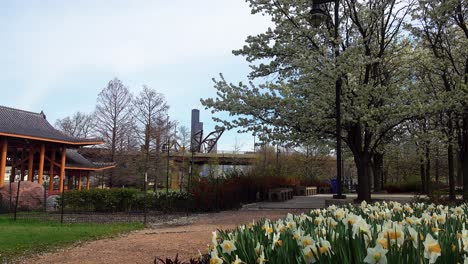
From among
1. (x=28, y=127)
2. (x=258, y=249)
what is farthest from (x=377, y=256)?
(x=28, y=127)

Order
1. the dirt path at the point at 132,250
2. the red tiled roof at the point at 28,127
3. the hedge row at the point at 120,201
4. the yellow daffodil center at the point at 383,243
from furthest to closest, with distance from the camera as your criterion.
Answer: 1. the red tiled roof at the point at 28,127
2. the hedge row at the point at 120,201
3. the dirt path at the point at 132,250
4. the yellow daffodil center at the point at 383,243

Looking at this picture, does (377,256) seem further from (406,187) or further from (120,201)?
(406,187)

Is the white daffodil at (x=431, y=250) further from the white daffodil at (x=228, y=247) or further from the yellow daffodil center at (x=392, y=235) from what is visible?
the white daffodil at (x=228, y=247)

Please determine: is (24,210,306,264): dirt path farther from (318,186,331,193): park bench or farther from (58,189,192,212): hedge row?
(318,186,331,193): park bench

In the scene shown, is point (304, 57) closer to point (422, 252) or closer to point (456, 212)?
point (456, 212)

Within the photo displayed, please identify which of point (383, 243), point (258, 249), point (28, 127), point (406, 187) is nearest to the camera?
point (383, 243)

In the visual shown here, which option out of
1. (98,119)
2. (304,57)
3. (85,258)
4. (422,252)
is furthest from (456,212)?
(98,119)

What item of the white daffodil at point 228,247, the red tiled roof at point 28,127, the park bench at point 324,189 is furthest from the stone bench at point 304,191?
the white daffodil at point 228,247

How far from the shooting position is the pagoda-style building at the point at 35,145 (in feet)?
89.5

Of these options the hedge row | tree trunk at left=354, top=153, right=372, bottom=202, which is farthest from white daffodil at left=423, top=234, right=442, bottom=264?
the hedge row

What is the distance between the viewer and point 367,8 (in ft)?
50.0

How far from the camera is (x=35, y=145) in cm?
3036

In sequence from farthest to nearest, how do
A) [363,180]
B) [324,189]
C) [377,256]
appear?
[324,189], [363,180], [377,256]

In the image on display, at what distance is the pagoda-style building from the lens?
2729cm
